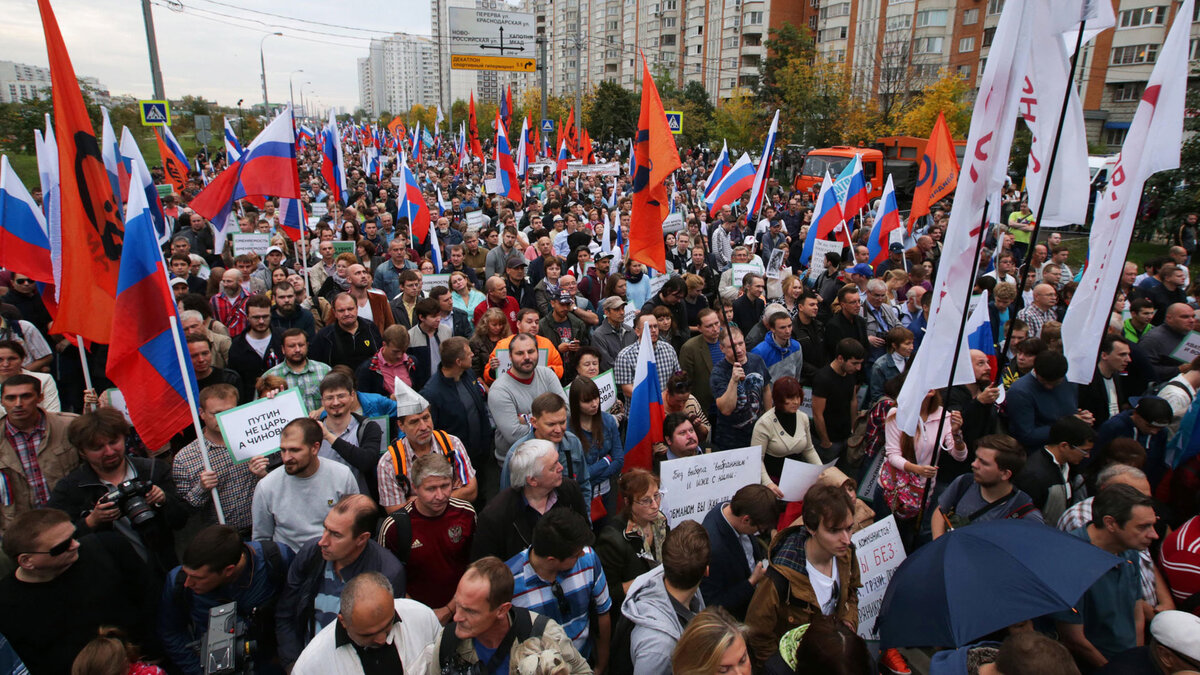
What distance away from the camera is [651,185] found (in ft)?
22.5

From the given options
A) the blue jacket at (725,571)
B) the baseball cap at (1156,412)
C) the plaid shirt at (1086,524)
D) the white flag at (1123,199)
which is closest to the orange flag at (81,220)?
the blue jacket at (725,571)

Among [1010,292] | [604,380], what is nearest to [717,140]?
[1010,292]

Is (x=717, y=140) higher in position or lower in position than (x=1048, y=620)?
higher

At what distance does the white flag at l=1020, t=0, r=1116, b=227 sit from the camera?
400cm

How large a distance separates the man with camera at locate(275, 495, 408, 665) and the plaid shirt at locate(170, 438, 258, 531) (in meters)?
1.06

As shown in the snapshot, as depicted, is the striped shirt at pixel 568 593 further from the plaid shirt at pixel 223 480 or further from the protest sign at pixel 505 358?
the protest sign at pixel 505 358

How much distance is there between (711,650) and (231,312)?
6366mm

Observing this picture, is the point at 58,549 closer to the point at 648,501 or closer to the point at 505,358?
the point at 648,501

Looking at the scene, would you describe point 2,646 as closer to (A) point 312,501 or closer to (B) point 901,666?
(A) point 312,501

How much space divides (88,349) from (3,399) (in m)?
2.34

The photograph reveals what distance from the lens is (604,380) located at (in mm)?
5426

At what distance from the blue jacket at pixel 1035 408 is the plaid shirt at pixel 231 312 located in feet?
22.9

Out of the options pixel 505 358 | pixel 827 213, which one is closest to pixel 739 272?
pixel 827 213

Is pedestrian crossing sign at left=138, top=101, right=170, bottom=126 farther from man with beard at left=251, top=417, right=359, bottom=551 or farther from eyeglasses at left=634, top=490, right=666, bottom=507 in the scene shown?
eyeglasses at left=634, top=490, right=666, bottom=507
